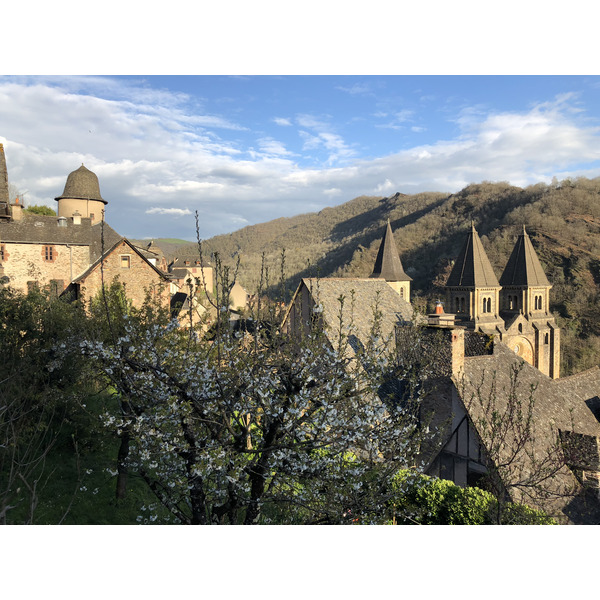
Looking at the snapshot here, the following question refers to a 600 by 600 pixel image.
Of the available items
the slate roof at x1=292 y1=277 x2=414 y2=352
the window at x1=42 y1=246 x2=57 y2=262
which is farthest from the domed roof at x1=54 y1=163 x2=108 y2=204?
the slate roof at x1=292 y1=277 x2=414 y2=352

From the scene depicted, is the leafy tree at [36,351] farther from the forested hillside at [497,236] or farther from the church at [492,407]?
the forested hillside at [497,236]

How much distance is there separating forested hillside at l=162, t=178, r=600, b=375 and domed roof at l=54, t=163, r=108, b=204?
14.3 m

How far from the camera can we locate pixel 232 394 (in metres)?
5.62

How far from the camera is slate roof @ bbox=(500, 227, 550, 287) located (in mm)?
38406

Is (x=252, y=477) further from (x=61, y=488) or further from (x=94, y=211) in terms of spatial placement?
(x=94, y=211)

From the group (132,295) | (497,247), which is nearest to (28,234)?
(132,295)

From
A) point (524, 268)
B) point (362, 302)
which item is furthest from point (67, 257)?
point (524, 268)

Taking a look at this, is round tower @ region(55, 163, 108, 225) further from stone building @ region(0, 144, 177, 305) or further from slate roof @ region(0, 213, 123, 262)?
slate roof @ region(0, 213, 123, 262)

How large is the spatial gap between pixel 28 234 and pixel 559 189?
5513cm

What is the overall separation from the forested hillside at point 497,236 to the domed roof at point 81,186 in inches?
564

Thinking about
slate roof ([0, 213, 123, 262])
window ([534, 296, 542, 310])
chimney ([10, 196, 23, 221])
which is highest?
chimney ([10, 196, 23, 221])

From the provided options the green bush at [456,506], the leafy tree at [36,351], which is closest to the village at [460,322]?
the green bush at [456,506]

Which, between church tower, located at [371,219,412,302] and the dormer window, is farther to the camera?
the dormer window

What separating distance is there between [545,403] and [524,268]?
96.1 feet
